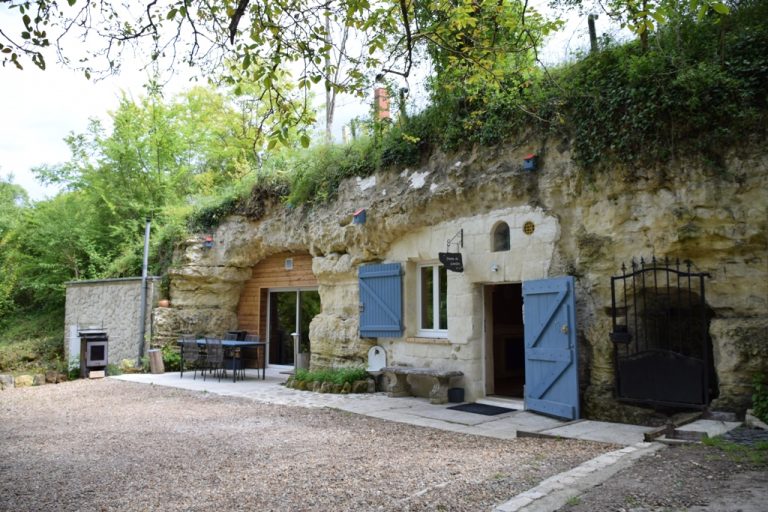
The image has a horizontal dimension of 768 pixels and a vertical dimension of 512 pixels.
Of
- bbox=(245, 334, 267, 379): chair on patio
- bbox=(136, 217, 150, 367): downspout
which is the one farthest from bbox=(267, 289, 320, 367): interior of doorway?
bbox=(136, 217, 150, 367): downspout

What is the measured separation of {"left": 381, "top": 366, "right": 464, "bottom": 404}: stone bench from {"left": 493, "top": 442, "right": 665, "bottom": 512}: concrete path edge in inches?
143

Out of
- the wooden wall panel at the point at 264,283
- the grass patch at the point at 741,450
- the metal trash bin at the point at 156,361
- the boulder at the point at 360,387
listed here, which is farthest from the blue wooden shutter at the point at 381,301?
the metal trash bin at the point at 156,361

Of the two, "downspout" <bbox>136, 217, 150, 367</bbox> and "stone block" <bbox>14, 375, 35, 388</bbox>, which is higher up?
"downspout" <bbox>136, 217, 150, 367</bbox>

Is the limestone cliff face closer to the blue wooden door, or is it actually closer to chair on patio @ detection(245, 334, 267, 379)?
the blue wooden door

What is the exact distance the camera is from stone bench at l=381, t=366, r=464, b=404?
805 centimetres

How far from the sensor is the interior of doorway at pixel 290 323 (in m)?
12.2

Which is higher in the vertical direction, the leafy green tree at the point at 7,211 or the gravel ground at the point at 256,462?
the leafy green tree at the point at 7,211

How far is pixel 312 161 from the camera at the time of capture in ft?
37.1

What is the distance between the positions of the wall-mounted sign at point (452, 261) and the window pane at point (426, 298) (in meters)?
1.29

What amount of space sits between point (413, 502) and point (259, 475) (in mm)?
1491

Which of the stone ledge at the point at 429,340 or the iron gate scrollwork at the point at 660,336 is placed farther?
the stone ledge at the point at 429,340

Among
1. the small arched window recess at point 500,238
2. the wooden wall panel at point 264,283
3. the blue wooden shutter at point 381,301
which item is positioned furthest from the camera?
the wooden wall panel at point 264,283

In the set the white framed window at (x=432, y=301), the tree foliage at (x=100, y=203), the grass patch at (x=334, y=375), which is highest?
the tree foliage at (x=100, y=203)

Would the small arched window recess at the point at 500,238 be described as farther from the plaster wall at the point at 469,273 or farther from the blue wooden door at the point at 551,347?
the blue wooden door at the point at 551,347
